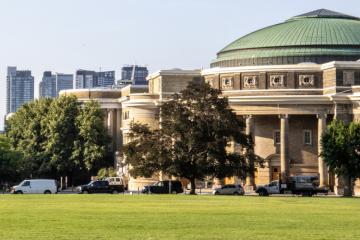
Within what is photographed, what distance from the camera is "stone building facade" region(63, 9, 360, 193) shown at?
134375 mm

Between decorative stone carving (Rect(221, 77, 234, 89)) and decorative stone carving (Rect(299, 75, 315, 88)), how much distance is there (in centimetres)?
908

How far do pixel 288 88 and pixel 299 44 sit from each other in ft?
32.5

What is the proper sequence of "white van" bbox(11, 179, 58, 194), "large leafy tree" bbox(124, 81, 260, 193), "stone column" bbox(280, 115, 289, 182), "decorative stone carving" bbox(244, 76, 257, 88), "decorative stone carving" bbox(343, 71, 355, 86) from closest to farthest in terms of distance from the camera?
"large leafy tree" bbox(124, 81, 260, 193) → "white van" bbox(11, 179, 58, 194) → "decorative stone carving" bbox(343, 71, 355, 86) → "stone column" bbox(280, 115, 289, 182) → "decorative stone carving" bbox(244, 76, 257, 88)

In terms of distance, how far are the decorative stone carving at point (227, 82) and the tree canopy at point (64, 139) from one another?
902 inches

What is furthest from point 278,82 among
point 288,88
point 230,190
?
point 230,190

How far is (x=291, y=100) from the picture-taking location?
134750 millimetres

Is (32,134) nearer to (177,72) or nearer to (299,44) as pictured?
(177,72)

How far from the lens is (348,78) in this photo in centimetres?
13425

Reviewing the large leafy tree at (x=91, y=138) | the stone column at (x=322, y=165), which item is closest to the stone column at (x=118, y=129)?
the large leafy tree at (x=91, y=138)

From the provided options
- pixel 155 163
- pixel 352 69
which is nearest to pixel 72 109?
pixel 352 69

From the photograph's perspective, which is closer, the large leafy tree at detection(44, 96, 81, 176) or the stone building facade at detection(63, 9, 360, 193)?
the stone building facade at detection(63, 9, 360, 193)

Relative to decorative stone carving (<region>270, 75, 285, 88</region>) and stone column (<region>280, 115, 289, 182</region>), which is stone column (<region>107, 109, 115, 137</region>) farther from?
stone column (<region>280, 115, 289, 182</region>)

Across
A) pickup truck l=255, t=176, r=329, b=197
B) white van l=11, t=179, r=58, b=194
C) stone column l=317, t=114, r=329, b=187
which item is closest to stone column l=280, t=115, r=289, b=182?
stone column l=317, t=114, r=329, b=187

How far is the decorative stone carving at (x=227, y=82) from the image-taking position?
141 m
